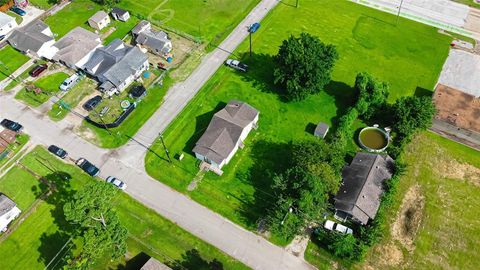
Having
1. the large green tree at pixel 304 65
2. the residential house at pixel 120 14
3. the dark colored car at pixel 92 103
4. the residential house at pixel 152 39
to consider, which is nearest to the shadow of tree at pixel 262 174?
the large green tree at pixel 304 65

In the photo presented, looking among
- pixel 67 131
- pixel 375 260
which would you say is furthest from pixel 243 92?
pixel 375 260

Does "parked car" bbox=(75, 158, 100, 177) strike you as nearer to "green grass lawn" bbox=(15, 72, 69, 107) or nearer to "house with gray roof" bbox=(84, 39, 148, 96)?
"house with gray roof" bbox=(84, 39, 148, 96)

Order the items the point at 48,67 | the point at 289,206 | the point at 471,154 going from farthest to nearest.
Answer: the point at 48,67 < the point at 471,154 < the point at 289,206

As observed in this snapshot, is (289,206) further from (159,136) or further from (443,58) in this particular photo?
(443,58)

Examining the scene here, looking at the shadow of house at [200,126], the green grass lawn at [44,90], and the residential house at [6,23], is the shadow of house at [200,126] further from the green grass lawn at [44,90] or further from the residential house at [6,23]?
the residential house at [6,23]

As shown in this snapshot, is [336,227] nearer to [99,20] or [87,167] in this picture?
[87,167]
